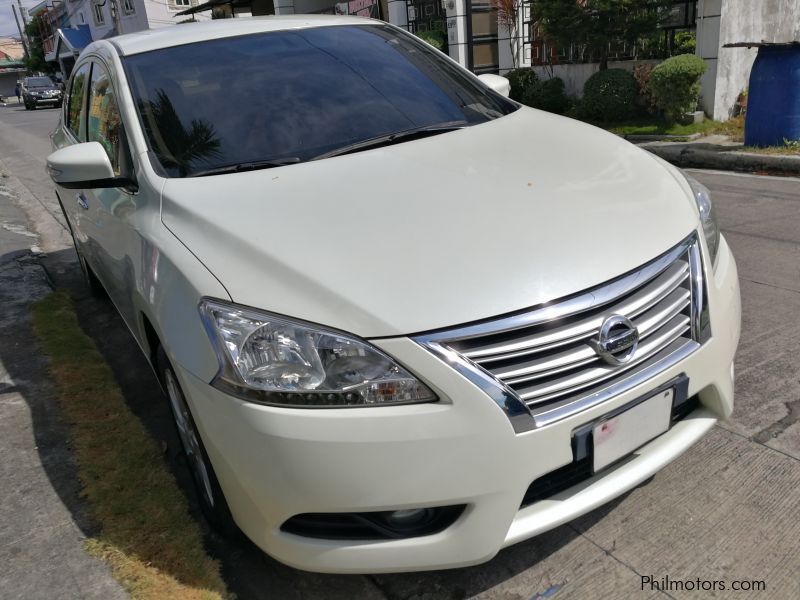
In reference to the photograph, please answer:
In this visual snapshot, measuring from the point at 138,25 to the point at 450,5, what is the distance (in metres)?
31.3

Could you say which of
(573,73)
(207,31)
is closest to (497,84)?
(207,31)

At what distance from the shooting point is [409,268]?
69.6 inches

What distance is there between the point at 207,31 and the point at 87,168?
3.28 feet

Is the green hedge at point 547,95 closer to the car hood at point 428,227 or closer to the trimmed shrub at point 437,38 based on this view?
the trimmed shrub at point 437,38

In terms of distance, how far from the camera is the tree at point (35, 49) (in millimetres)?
64438

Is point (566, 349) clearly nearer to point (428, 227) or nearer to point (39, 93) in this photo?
point (428, 227)

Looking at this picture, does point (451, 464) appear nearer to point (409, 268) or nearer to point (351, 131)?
point (409, 268)

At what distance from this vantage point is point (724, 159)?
7539 millimetres

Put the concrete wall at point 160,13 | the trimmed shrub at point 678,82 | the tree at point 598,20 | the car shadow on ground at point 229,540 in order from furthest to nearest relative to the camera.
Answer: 1. the concrete wall at point 160,13
2. the tree at point 598,20
3. the trimmed shrub at point 678,82
4. the car shadow on ground at point 229,540

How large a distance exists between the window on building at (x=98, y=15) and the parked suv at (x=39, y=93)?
38.0ft

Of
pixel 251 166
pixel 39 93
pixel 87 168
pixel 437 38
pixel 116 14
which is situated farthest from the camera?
pixel 116 14
